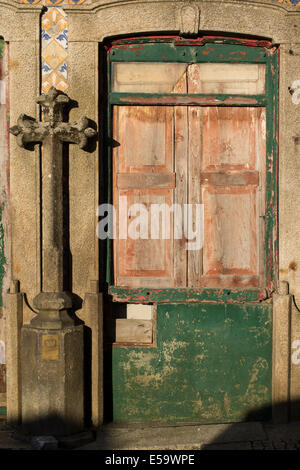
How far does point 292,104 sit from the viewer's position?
539 cm

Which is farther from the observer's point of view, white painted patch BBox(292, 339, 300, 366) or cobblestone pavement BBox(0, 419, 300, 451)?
white painted patch BBox(292, 339, 300, 366)

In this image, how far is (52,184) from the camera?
515 centimetres

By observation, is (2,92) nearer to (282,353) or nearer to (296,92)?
(296,92)

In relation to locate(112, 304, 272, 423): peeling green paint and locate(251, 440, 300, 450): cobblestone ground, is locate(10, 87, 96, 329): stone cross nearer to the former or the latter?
locate(112, 304, 272, 423): peeling green paint

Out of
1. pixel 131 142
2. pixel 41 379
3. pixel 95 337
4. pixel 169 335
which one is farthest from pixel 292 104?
pixel 41 379

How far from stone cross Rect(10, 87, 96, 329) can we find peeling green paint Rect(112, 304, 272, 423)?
91 centimetres

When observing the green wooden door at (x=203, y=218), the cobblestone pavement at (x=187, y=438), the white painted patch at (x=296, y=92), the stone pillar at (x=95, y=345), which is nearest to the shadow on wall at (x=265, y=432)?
the cobblestone pavement at (x=187, y=438)

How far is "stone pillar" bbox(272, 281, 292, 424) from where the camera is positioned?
5355 mm

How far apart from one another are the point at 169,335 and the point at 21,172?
2049 mm

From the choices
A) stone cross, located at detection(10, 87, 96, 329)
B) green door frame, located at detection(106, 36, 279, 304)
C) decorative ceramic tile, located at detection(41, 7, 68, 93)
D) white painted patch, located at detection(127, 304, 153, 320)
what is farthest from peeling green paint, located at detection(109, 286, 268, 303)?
decorative ceramic tile, located at detection(41, 7, 68, 93)

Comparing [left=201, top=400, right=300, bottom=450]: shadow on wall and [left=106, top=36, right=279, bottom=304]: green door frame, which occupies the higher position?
[left=106, top=36, right=279, bottom=304]: green door frame

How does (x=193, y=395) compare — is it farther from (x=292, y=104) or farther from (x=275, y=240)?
(x=292, y=104)

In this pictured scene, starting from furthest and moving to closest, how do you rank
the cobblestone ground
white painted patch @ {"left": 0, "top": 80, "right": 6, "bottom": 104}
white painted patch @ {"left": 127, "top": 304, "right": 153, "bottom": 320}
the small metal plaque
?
white painted patch @ {"left": 127, "top": 304, "right": 153, "bottom": 320} → white painted patch @ {"left": 0, "top": 80, "right": 6, "bottom": 104} → the small metal plaque → the cobblestone ground

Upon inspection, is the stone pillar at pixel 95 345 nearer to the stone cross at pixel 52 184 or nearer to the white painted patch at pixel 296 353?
the stone cross at pixel 52 184
